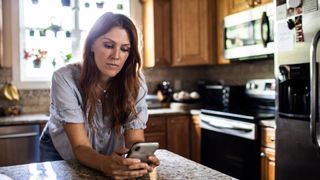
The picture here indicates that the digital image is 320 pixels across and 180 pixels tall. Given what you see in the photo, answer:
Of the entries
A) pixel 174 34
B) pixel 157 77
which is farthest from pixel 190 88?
pixel 174 34

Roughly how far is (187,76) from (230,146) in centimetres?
152

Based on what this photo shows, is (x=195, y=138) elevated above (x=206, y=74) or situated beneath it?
situated beneath

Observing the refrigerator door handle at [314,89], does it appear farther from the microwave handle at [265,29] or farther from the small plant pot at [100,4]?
the small plant pot at [100,4]

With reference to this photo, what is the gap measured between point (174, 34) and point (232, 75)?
79 centimetres

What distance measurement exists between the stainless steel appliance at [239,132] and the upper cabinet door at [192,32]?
55 centimetres

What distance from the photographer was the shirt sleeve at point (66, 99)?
125cm

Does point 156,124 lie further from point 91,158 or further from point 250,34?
point 91,158

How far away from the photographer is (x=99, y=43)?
1.28 metres

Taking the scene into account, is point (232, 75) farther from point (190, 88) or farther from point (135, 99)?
point (135, 99)

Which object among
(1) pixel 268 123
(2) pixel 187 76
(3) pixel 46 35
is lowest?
(1) pixel 268 123

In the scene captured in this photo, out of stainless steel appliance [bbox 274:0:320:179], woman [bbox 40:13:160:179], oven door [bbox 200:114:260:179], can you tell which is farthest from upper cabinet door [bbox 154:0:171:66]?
woman [bbox 40:13:160:179]

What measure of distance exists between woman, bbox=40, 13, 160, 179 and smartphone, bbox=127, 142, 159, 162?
0.44ft

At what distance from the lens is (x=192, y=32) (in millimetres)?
3688

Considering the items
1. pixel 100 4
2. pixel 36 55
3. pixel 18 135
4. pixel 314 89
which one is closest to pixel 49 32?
pixel 36 55
